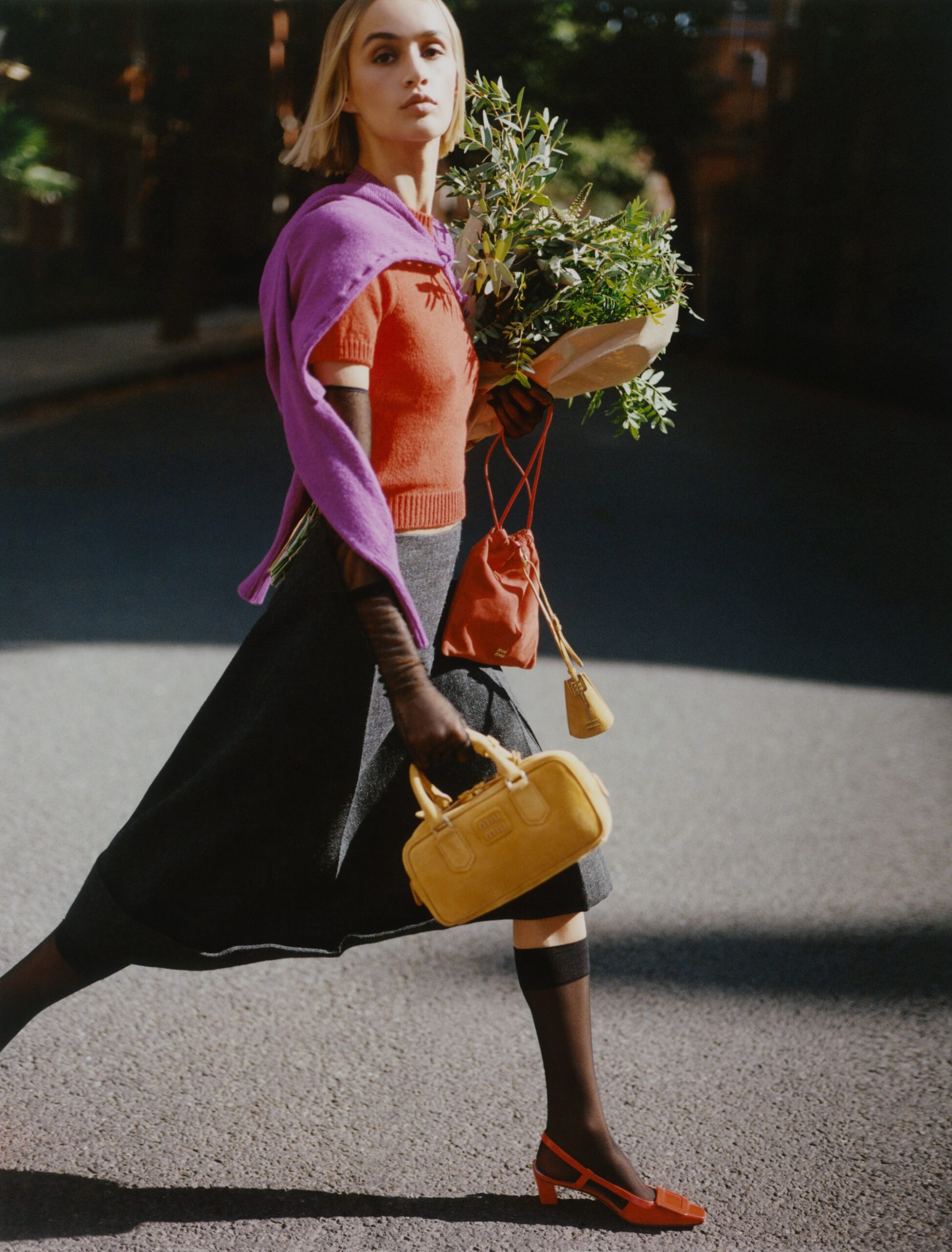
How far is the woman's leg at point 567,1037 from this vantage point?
240 cm

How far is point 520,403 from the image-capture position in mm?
2459

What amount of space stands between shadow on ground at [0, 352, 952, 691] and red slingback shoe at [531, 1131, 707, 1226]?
13.6 ft

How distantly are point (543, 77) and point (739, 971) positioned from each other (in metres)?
33.3

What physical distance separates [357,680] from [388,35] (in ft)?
3.32

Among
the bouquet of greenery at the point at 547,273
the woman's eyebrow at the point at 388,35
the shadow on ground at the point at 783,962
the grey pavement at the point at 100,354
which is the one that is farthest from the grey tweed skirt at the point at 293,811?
the grey pavement at the point at 100,354

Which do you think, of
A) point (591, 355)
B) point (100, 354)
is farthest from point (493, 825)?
point (100, 354)

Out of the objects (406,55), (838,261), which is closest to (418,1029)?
(406,55)

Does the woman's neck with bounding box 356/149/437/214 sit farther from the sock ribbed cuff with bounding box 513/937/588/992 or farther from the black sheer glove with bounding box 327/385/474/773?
the sock ribbed cuff with bounding box 513/937/588/992

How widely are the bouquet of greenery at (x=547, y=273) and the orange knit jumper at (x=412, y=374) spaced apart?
0.12 meters

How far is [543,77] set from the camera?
111ft

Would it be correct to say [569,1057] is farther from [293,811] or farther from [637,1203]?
[293,811]

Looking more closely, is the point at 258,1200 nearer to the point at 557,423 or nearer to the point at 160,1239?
the point at 160,1239

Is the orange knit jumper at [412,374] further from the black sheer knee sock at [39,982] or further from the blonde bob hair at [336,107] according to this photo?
the black sheer knee sock at [39,982]

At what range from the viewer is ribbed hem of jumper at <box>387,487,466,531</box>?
2.24 meters
